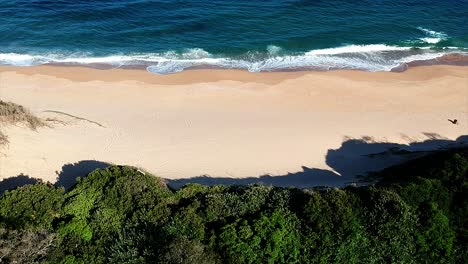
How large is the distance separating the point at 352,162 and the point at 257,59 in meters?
12.8

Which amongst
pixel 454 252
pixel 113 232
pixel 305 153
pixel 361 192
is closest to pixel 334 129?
pixel 305 153

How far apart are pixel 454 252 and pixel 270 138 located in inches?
404

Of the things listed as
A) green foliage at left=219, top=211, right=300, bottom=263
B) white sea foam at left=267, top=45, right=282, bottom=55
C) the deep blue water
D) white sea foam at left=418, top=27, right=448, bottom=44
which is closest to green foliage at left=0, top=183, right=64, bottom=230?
green foliage at left=219, top=211, right=300, bottom=263

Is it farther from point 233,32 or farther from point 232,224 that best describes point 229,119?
point 233,32

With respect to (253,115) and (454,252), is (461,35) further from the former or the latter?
(454,252)

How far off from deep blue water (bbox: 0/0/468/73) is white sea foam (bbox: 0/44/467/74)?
70 millimetres

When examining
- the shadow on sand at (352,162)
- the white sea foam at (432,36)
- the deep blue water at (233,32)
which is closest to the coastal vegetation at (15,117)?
the shadow on sand at (352,162)

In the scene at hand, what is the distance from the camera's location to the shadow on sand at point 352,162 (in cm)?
1972

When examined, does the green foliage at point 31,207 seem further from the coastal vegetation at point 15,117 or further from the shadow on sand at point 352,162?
the coastal vegetation at point 15,117

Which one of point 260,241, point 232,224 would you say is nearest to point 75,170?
point 232,224

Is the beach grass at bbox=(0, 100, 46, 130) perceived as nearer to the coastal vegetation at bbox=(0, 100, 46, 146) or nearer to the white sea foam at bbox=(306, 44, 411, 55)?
the coastal vegetation at bbox=(0, 100, 46, 146)

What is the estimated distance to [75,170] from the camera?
1984 cm

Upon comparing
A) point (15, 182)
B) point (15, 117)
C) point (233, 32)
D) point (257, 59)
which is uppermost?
point (233, 32)

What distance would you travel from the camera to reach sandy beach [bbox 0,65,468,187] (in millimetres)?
20578
